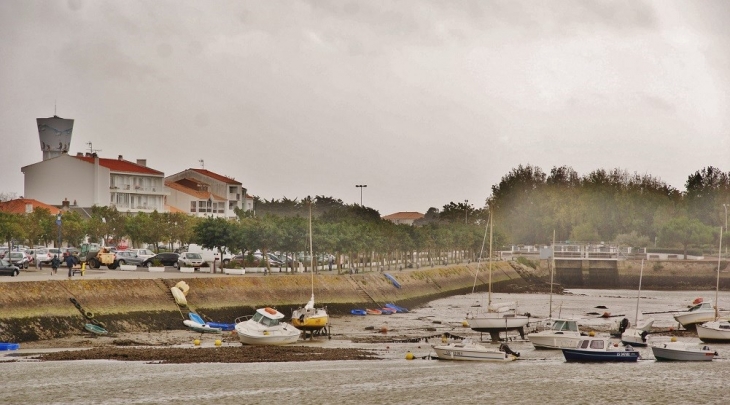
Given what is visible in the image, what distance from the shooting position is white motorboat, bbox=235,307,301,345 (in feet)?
197

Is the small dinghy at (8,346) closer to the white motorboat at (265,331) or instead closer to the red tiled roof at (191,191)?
the white motorboat at (265,331)

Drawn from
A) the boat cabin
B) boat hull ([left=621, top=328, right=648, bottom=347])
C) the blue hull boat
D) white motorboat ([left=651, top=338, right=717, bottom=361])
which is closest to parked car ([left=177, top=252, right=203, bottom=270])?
the blue hull boat

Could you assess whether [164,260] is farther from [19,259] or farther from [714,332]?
[714,332]

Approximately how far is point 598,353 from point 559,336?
5213 millimetres

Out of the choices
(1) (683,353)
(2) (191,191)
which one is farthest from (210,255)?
(2) (191,191)

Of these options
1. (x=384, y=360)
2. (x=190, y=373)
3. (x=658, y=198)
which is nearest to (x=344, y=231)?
(x=384, y=360)

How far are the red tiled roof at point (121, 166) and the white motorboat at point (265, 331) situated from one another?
361ft

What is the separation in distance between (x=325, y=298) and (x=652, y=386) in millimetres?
41747

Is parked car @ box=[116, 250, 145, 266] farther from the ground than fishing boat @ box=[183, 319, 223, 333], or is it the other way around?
parked car @ box=[116, 250, 145, 266]

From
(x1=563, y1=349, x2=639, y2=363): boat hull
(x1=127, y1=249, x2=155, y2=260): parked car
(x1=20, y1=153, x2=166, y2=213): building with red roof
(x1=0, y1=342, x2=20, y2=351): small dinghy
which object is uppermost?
(x1=20, y1=153, x2=166, y2=213): building with red roof

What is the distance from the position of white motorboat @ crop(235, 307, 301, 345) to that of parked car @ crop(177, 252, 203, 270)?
32949mm

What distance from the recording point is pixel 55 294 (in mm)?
63281

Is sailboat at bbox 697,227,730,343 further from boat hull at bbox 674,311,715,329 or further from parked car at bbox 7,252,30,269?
parked car at bbox 7,252,30,269

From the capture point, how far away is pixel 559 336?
61.7 meters
